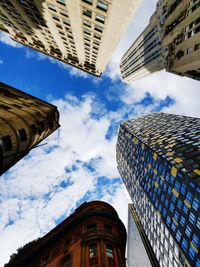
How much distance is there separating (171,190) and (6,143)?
39.9 meters

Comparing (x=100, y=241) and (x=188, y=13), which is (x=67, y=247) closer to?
(x=100, y=241)

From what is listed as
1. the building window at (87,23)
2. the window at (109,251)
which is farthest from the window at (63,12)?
the window at (109,251)

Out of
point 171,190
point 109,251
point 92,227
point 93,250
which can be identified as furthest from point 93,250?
point 171,190

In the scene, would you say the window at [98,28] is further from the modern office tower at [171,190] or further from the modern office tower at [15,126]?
the modern office tower at [171,190]

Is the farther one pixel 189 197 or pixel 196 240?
pixel 189 197

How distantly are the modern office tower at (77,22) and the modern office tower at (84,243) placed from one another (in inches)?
1101

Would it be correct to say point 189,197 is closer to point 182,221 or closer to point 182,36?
point 182,221

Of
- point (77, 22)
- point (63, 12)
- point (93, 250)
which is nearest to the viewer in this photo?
point (93, 250)

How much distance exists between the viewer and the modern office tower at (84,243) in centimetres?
2503

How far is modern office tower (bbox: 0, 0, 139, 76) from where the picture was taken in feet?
94.0

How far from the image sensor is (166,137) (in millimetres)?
65812

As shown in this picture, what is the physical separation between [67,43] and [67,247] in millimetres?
39659

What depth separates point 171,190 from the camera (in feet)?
159

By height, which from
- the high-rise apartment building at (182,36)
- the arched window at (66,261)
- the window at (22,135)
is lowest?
the arched window at (66,261)
